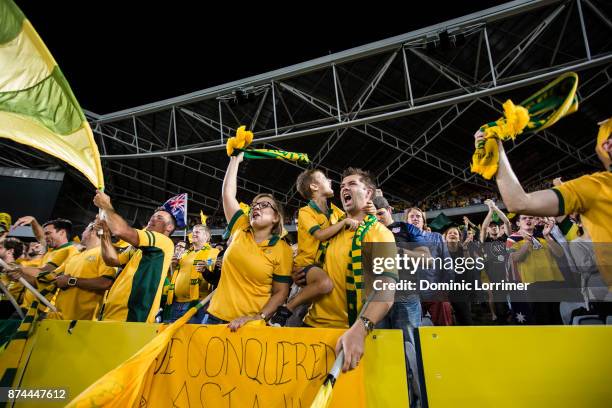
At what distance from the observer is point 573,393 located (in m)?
1.16

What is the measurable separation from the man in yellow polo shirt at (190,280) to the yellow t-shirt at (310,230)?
6.95 ft

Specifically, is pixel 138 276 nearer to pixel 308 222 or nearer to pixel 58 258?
pixel 308 222

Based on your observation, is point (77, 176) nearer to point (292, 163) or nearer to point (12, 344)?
point (292, 163)

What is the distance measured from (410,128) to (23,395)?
45.0 ft

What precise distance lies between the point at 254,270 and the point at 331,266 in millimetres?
495

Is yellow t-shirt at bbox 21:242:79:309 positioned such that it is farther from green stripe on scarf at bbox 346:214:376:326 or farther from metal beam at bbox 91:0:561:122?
metal beam at bbox 91:0:561:122

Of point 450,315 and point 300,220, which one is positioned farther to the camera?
point 450,315

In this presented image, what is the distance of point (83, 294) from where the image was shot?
10.1ft

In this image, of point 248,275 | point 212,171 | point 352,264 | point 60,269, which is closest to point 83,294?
point 60,269

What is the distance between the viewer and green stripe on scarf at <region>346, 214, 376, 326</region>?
179 cm

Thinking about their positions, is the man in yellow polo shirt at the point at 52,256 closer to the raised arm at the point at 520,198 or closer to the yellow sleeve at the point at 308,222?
the yellow sleeve at the point at 308,222

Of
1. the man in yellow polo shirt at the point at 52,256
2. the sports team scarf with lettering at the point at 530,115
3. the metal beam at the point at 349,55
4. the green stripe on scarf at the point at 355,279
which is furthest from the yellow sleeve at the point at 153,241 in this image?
the metal beam at the point at 349,55

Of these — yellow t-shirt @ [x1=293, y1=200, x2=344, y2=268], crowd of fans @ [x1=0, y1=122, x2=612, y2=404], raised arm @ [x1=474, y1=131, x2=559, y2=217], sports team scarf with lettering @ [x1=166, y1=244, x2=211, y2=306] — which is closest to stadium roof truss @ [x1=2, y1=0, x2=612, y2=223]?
crowd of fans @ [x1=0, y1=122, x2=612, y2=404]

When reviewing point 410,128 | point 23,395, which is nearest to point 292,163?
point 410,128
